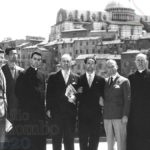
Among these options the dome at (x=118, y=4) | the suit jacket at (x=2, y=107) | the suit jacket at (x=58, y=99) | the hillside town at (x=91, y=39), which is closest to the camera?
the suit jacket at (x=2, y=107)

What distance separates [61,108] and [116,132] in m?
1.01

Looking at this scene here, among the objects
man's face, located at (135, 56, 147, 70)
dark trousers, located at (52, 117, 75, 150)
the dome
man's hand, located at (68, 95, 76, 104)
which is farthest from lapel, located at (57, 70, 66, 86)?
the dome

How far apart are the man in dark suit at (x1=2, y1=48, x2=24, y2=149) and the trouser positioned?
5.17 ft

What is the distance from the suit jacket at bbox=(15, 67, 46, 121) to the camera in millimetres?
6324

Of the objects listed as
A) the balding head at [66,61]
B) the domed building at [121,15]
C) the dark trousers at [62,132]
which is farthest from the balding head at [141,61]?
the domed building at [121,15]

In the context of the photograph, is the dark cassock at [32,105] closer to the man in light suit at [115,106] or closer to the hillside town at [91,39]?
the man in light suit at [115,106]

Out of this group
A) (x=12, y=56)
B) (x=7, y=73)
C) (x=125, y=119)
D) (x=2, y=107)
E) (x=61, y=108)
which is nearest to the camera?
(x=2, y=107)

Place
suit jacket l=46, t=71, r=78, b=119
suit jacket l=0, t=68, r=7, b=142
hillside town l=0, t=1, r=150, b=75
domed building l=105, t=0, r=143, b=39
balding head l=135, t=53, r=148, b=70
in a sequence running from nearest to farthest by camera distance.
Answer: suit jacket l=0, t=68, r=7, b=142
balding head l=135, t=53, r=148, b=70
suit jacket l=46, t=71, r=78, b=119
hillside town l=0, t=1, r=150, b=75
domed building l=105, t=0, r=143, b=39

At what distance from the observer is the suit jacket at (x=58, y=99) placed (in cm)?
638

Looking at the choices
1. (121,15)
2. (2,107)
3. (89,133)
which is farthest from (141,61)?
(121,15)

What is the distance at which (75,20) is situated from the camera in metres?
104

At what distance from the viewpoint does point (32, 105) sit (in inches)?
249

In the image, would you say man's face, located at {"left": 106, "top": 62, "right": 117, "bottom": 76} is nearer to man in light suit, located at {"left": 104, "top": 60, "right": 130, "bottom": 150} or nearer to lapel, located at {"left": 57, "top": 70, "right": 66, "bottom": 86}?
man in light suit, located at {"left": 104, "top": 60, "right": 130, "bottom": 150}

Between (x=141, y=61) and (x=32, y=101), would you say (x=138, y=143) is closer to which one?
(x=141, y=61)
